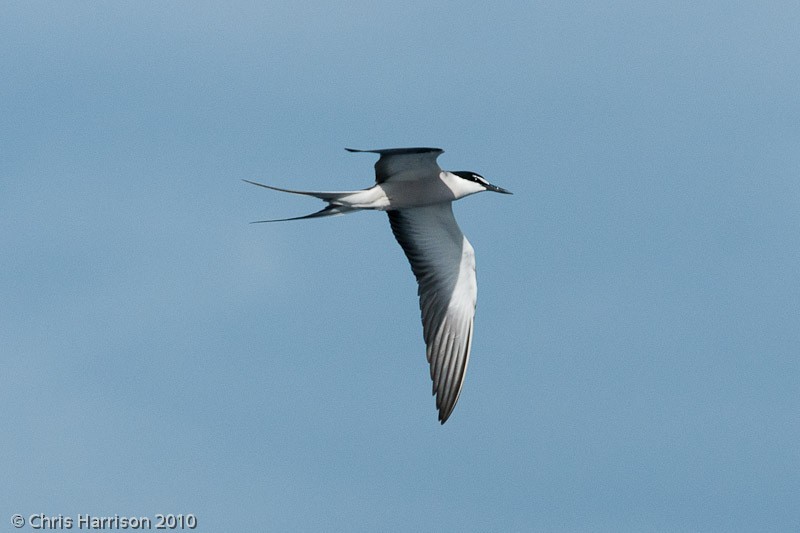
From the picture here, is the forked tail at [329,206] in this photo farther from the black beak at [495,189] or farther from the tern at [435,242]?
the black beak at [495,189]

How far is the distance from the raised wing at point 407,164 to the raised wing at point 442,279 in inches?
32.2

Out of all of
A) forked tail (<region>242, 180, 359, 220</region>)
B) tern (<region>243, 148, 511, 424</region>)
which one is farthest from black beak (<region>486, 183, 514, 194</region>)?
forked tail (<region>242, 180, 359, 220</region>)

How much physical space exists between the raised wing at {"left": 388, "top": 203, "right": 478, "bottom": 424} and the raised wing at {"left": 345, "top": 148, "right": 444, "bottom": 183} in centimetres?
82

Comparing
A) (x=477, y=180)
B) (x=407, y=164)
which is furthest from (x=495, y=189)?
(x=407, y=164)

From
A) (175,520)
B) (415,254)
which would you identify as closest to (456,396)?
(415,254)

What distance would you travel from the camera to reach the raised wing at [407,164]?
12.5 meters

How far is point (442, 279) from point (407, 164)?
Result: 2.25 meters

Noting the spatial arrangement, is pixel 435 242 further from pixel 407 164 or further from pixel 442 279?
pixel 407 164

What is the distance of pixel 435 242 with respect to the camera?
47.3 feet

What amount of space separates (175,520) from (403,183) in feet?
18.3

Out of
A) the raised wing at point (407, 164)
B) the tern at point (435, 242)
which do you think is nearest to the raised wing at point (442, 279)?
the tern at point (435, 242)

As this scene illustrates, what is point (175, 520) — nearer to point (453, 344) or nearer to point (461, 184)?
point (453, 344)

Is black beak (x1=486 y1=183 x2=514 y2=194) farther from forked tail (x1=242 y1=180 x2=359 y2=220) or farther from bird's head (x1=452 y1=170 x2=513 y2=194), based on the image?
forked tail (x1=242 y1=180 x2=359 y2=220)

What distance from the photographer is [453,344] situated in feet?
46.3
